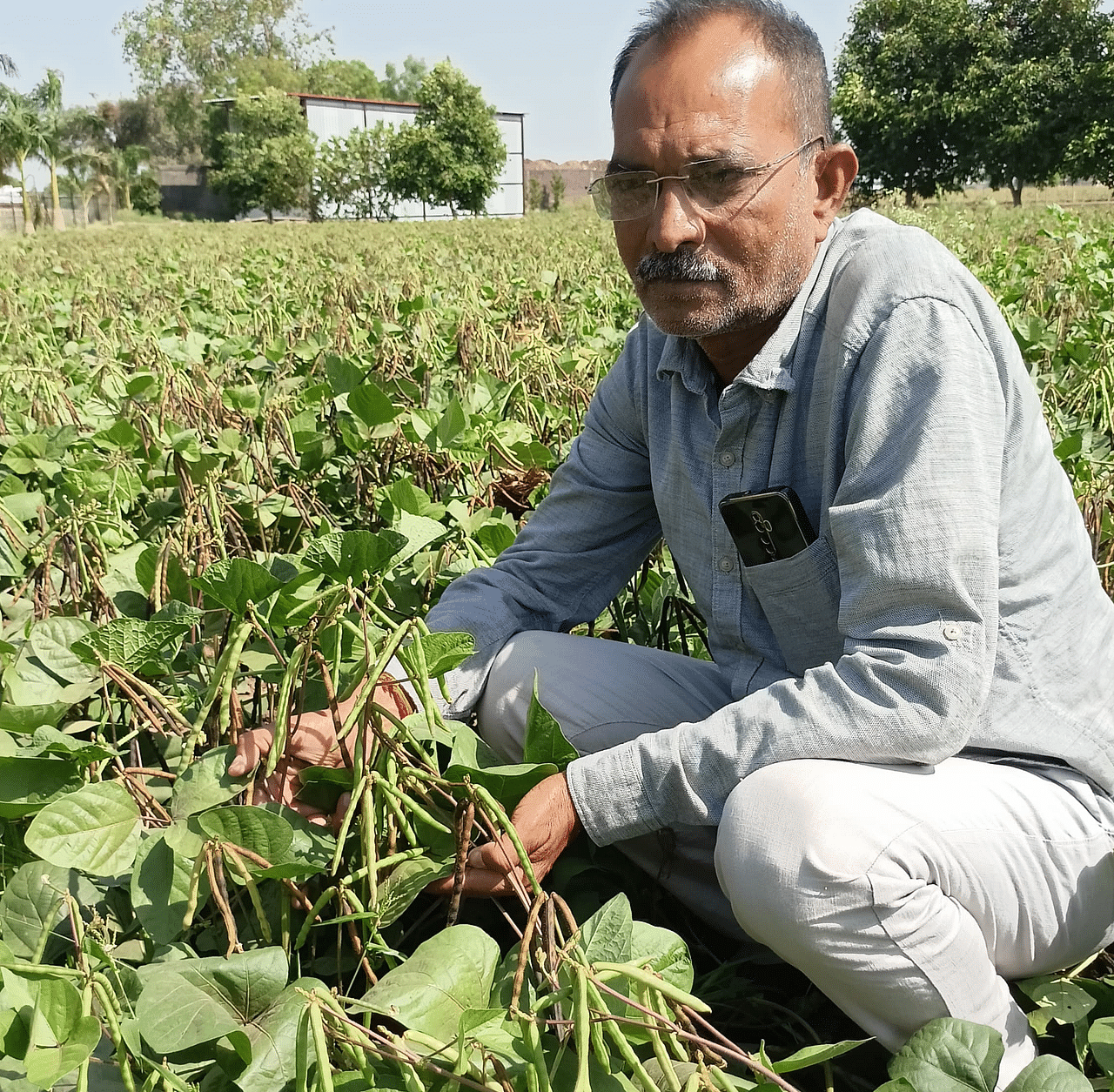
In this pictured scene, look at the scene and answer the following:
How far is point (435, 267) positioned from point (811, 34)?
6.01 m

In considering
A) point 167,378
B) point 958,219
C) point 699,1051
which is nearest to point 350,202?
point 958,219

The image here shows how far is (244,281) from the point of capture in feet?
19.1

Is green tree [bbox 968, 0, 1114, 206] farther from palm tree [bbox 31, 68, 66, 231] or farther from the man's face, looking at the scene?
the man's face

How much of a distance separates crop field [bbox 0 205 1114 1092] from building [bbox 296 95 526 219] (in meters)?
34.3

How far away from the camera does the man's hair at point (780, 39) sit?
4.32 ft

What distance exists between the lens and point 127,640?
1.23 metres

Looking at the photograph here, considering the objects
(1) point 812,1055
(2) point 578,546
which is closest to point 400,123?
(2) point 578,546

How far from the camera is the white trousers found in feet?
3.55

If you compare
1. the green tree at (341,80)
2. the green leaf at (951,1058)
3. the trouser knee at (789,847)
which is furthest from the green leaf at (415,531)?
the green tree at (341,80)

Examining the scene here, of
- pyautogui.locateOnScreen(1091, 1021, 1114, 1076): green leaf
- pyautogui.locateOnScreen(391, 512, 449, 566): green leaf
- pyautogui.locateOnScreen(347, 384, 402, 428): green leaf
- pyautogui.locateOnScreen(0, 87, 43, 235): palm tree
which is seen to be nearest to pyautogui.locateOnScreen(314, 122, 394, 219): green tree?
pyautogui.locateOnScreen(0, 87, 43, 235): palm tree

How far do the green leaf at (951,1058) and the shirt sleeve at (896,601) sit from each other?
0.27m

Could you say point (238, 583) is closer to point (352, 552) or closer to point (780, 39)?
point (352, 552)

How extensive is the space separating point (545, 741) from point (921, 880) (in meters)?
0.37

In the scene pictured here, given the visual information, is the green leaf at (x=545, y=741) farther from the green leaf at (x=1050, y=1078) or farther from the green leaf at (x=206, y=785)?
the green leaf at (x=1050, y=1078)
